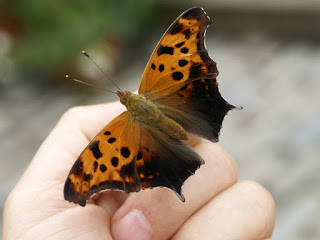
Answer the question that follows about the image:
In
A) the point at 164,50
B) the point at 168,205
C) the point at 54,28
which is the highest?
the point at 54,28

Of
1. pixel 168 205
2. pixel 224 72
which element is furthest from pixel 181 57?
pixel 224 72

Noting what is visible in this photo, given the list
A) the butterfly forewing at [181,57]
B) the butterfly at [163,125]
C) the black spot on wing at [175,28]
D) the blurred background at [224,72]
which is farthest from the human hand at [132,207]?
the blurred background at [224,72]

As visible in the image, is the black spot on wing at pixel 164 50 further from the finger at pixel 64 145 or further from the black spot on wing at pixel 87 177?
the black spot on wing at pixel 87 177

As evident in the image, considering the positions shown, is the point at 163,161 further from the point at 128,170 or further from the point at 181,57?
the point at 181,57

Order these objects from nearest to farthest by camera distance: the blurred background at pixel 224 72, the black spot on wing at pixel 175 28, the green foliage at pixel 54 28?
the black spot on wing at pixel 175 28 < the blurred background at pixel 224 72 < the green foliage at pixel 54 28

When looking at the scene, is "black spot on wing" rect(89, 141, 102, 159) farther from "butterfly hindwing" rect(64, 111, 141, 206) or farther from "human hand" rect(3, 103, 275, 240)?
"human hand" rect(3, 103, 275, 240)

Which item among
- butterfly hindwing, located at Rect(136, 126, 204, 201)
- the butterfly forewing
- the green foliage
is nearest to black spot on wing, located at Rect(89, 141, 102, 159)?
butterfly hindwing, located at Rect(136, 126, 204, 201)
